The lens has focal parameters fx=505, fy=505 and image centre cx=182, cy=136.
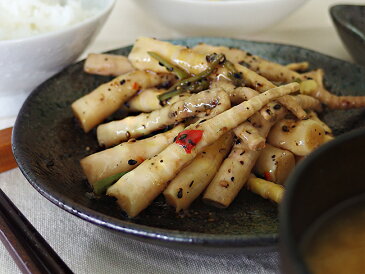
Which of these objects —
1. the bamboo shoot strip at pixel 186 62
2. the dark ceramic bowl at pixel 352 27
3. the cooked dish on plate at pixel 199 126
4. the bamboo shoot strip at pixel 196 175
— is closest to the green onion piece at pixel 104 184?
the cooked dish on plate at pixel 199 126

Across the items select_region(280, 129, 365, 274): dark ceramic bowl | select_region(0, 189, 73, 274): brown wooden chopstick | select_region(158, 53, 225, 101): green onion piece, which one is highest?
select_region(280, 129, 365, 274): dark ceramic bowl

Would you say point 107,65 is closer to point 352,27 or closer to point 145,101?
point 145,101

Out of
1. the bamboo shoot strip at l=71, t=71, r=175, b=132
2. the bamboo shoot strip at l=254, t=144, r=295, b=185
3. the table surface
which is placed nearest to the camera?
the table surface

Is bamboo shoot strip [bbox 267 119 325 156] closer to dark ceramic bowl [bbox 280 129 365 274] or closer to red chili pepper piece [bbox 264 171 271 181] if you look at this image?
red chili pepper piece [bbox 264 171 271 181]

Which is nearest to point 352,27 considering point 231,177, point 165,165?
point 231,177

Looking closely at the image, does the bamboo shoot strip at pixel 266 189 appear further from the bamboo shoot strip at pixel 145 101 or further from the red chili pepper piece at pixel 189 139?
the bamboo shoot strip at pixel 145 101

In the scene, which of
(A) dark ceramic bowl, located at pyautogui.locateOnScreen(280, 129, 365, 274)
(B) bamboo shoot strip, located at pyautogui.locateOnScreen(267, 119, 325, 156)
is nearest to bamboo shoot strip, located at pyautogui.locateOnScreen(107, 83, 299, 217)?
(B) bamboo shoot strip, located at pyautogui.locateOnScreen(267, 119, 325, 156)
